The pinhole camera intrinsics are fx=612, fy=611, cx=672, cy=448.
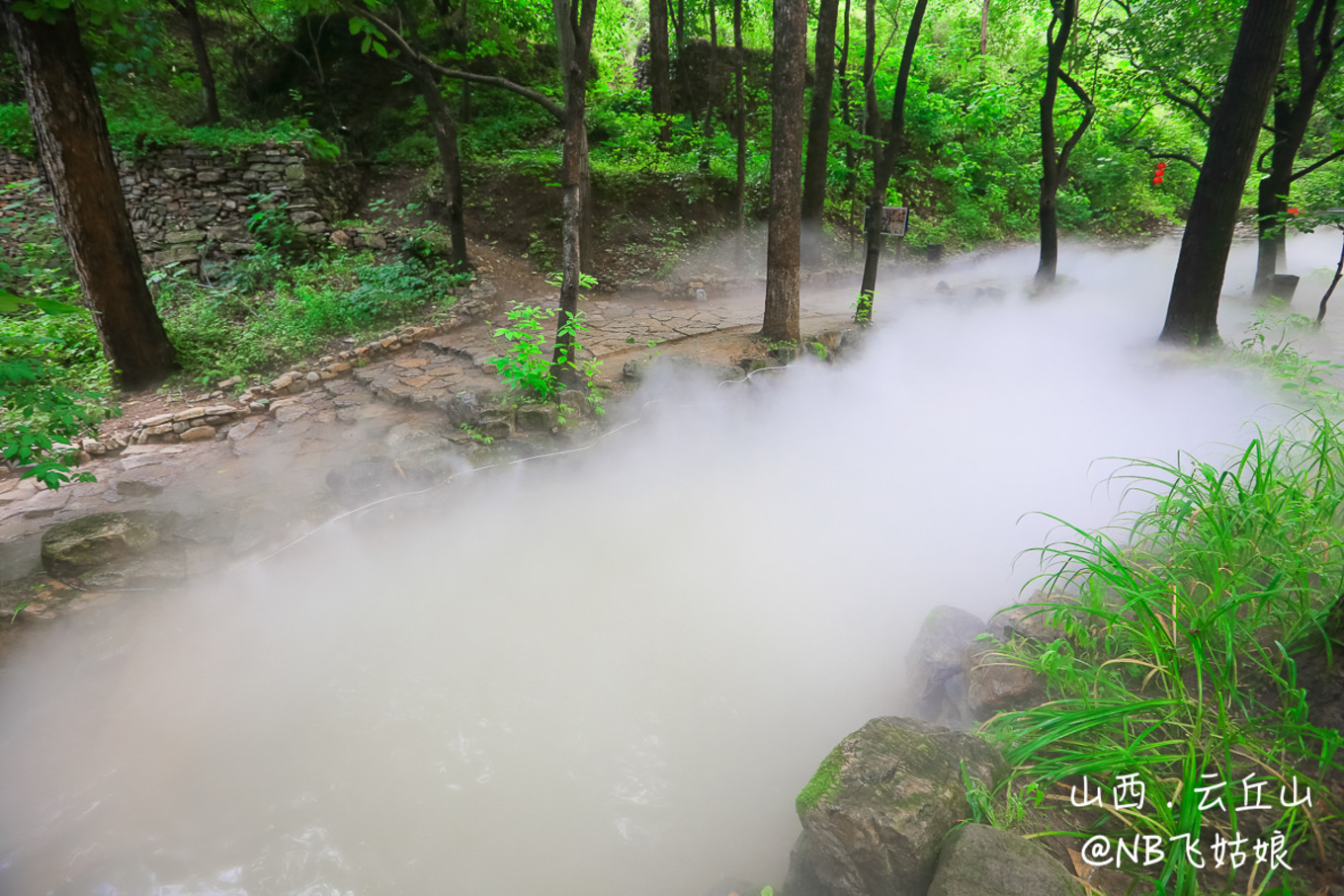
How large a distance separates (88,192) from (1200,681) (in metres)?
7.97

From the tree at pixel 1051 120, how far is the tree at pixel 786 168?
4377 millimetres

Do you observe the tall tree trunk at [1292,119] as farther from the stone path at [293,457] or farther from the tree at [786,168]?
the stone path at [293,457]

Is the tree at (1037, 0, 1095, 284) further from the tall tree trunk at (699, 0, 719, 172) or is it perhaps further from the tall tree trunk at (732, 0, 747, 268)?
the tall tree trunk at (699, 0, 719, 172)

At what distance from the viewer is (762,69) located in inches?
594

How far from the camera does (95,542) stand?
3381 mm

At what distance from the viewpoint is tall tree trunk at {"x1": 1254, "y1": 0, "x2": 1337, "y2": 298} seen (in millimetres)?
6633

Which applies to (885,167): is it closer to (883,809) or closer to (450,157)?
(450,157)

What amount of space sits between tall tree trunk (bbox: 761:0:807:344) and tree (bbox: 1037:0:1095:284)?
4334mm

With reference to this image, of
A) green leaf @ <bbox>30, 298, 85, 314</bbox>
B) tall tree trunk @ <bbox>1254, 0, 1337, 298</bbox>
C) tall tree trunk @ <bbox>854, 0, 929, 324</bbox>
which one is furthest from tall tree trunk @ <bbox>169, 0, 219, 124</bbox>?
tall tree trunk @ <bbox>1254, 0, 1337, 298</bbox>

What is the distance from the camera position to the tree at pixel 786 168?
5.95 metres

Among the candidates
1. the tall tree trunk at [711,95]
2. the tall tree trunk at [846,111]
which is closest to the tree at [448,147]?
the tall tree trunk at [711,95]

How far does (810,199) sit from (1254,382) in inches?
259

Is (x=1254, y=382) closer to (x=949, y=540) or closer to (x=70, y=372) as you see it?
(x=949, y=540)

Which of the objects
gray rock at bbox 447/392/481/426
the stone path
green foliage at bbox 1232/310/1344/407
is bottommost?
the stone path
